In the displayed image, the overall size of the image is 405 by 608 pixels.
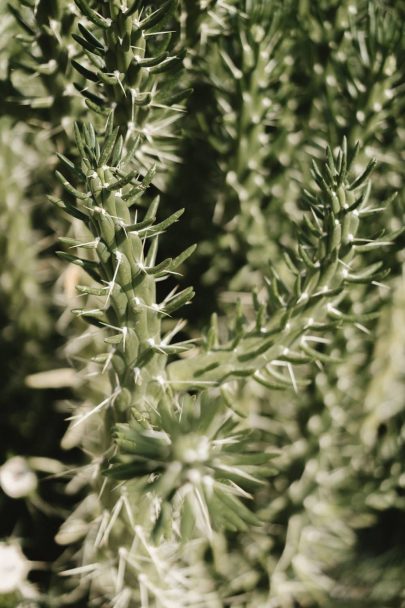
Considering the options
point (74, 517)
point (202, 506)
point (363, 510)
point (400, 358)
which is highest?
point (202, 506)

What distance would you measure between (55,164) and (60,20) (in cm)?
29

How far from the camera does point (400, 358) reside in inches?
59.5

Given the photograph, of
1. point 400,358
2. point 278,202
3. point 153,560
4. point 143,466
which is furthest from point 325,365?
point 143,466

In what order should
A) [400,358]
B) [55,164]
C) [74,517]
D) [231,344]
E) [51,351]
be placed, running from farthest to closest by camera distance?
[51,351]
[400,358]
[74,517]
[55,164]
[231,344]

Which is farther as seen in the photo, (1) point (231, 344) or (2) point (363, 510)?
(2) point (363, 510)

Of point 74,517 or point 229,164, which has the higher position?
point 229,164

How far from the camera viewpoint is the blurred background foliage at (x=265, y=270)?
48.4 inches

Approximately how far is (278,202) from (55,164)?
0.46 meters

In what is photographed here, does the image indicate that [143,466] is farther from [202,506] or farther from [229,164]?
[229,164]

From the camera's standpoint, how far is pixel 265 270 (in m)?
1.44

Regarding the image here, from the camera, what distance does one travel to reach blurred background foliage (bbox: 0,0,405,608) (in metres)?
1.23

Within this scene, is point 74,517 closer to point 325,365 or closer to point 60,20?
point 325,365

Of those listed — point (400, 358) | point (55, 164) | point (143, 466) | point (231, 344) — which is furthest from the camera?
point (400, 358)

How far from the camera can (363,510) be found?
1599 millimetres
